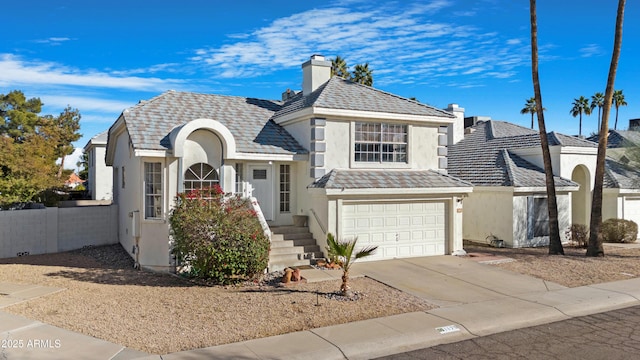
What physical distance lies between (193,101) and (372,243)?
845 centimetres

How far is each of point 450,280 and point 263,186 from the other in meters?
6.97

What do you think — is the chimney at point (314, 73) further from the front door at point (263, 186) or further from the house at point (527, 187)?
the house at point (527, 187)

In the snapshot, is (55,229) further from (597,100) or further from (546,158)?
(597,100)

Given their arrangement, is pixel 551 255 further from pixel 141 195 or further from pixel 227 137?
pixel 141 195

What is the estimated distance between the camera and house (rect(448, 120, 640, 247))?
1917cm

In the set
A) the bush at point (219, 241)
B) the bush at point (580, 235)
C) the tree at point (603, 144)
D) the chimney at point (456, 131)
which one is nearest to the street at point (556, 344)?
the bush at point (219, 241)

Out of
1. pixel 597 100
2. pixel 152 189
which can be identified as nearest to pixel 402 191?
pixel 152 189

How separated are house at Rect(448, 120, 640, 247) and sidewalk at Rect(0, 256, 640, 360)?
18.2ft

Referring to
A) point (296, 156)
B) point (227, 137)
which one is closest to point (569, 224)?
point (296, 156)

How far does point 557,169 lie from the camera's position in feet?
68.7

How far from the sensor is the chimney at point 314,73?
19250mm

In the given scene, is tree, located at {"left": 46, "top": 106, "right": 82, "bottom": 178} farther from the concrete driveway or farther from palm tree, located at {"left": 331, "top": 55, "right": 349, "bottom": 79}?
the concrete driveway

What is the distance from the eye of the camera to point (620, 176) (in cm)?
2269

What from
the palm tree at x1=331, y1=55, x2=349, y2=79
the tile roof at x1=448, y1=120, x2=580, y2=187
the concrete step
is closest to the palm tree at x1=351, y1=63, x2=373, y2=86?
the palm tree at x1=331, y1=55, x2=349, y2=79
